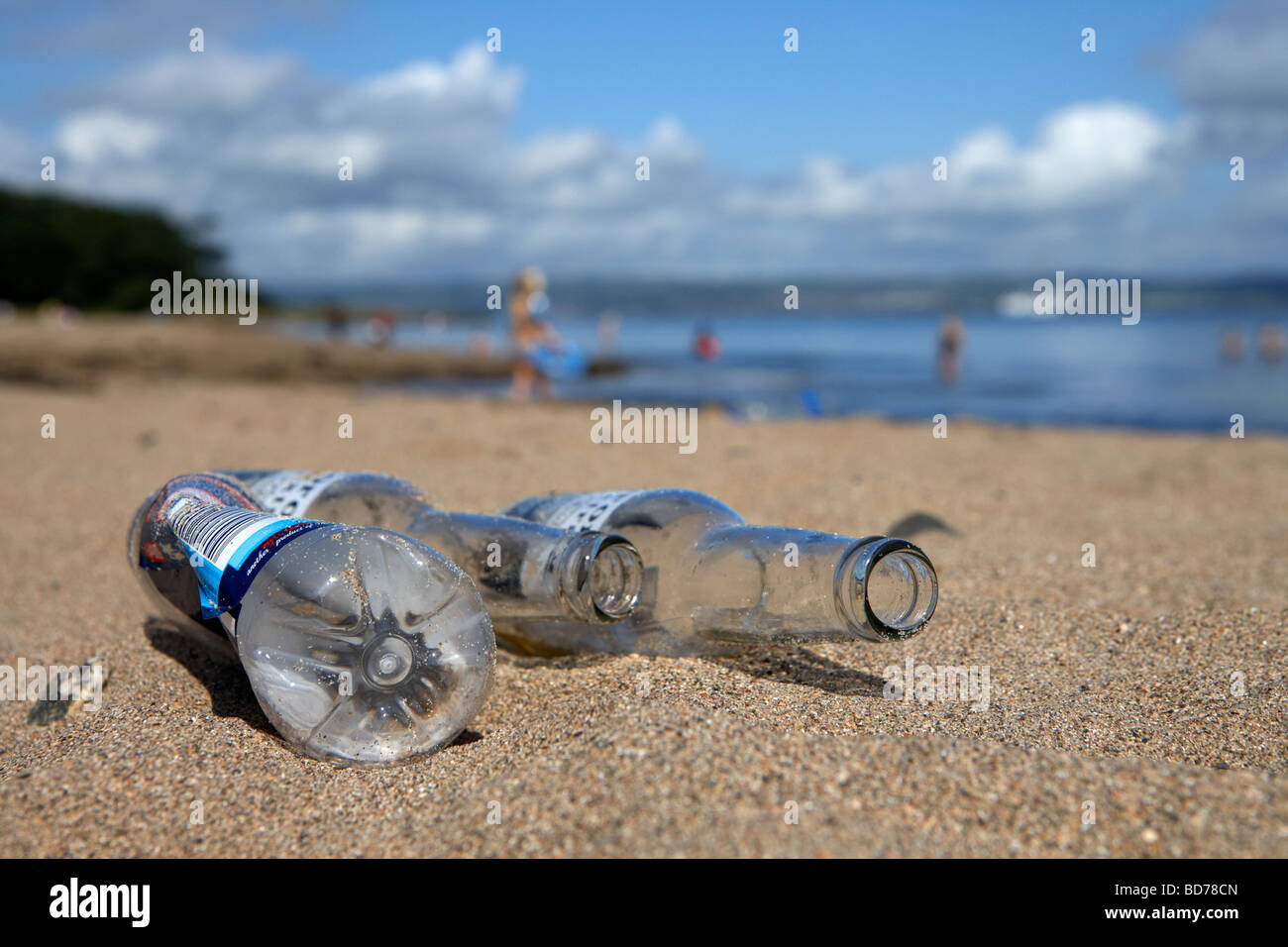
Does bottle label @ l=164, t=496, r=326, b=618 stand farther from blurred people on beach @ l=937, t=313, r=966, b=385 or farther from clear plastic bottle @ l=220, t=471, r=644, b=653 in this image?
blurred people on beach @ l=937, t=313, r=966, b=385

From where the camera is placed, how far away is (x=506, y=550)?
7.27ft

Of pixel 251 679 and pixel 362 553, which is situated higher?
pixel 362 553

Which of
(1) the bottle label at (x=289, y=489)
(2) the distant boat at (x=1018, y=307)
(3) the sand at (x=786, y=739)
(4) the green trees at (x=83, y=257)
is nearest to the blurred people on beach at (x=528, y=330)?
(3) the sand at (x=786, y=739)

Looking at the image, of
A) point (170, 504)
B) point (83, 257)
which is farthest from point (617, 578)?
point (83, 257)

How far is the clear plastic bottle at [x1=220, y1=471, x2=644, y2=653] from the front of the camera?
2016 mm

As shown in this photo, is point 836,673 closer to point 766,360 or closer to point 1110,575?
point 1110,575

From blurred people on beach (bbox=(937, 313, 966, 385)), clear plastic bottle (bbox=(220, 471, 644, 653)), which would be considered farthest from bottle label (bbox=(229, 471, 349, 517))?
blurred people on beach (bbox=(937, 313, 966, 385))

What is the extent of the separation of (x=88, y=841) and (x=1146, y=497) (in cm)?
500

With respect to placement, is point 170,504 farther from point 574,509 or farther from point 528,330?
point 528,330

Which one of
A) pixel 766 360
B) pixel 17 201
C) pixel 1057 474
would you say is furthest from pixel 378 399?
pixel 17 201

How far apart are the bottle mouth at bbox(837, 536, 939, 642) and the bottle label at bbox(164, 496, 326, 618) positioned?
1034 millimetres

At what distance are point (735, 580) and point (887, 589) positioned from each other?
0.36m
